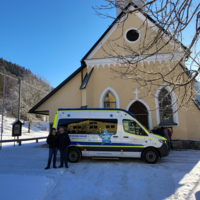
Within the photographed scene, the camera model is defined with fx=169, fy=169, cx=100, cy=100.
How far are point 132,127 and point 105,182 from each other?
3.13 meters

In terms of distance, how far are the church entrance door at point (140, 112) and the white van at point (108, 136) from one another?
4.28 meters

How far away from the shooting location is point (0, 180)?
5.39 m

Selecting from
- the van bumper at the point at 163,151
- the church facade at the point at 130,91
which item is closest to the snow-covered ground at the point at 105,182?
the van bumper at the point at 163,151

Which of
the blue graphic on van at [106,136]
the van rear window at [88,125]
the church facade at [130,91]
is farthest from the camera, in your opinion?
the church facade at [130,91]

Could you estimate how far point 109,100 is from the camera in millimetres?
12602

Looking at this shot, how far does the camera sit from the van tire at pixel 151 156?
7.52m

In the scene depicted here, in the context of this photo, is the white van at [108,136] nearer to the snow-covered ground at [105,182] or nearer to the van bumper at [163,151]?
the van bumper at [163,151]

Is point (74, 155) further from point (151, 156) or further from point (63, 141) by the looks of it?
point (151, 156)

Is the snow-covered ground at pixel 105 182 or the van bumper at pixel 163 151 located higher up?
the van bumper at pixel 163 151

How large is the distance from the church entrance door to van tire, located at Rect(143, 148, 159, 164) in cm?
459

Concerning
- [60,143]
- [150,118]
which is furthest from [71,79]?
[60,143]

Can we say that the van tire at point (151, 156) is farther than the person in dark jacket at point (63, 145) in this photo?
Yes

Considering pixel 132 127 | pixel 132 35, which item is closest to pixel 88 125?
pixel 132 127

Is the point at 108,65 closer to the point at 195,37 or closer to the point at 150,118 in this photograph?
the point at 150,118
